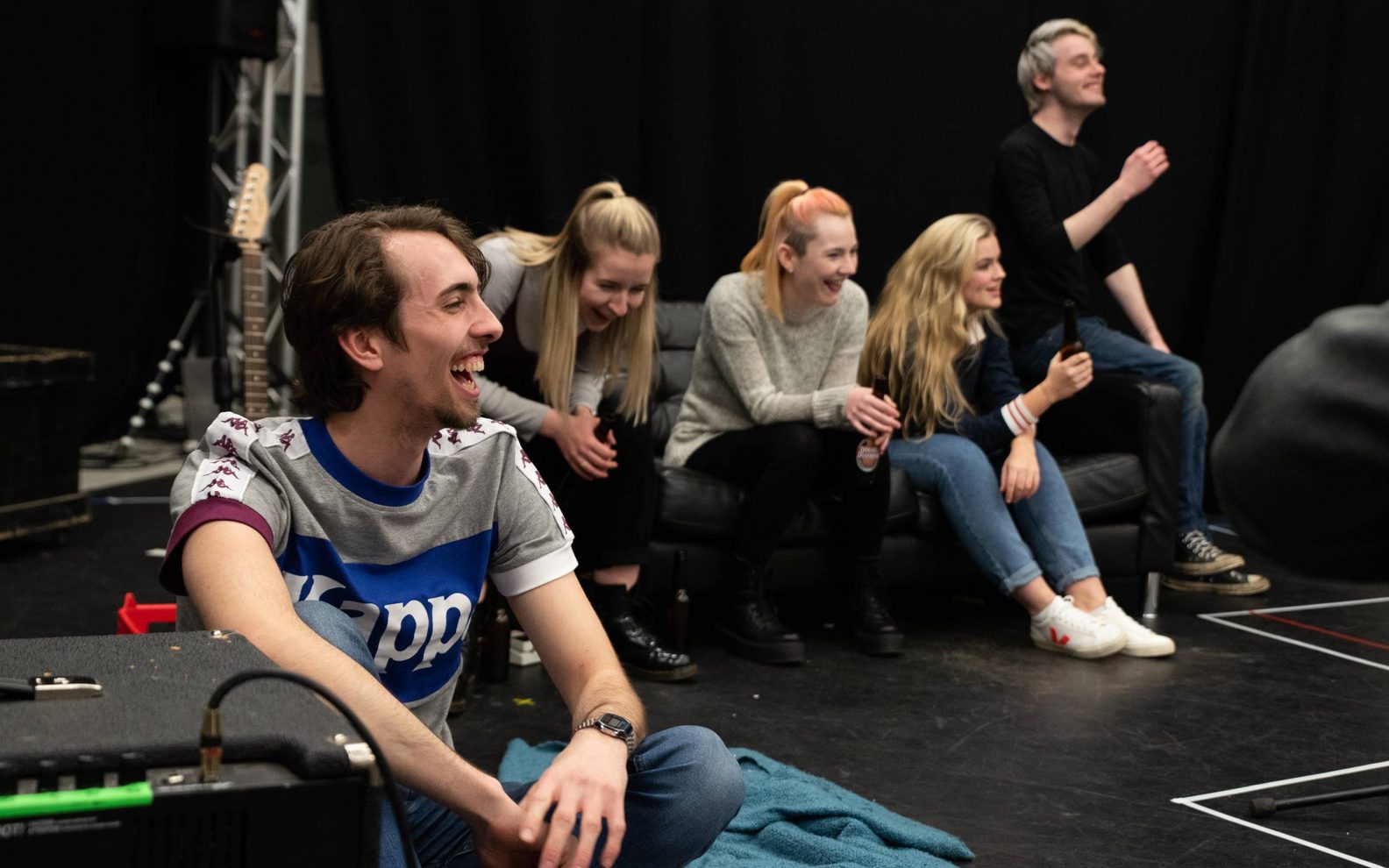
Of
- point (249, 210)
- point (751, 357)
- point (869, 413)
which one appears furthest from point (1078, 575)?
point (249, 210)

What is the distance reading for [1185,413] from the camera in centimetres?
446

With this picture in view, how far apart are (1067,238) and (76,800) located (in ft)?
12.4

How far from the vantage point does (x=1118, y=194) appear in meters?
4.36

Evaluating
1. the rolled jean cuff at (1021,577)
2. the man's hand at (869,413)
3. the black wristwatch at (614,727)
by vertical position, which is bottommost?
the rolled jean cuff at (1021,577)

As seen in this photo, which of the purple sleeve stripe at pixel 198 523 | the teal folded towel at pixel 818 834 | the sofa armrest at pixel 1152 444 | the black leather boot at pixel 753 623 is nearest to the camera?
the purple sleeve stripe at pixel 198 523

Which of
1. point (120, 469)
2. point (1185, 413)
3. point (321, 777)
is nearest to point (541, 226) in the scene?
point (120, 469)

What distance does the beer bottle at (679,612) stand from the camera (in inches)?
140

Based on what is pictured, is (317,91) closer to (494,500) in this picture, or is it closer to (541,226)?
(541,226)

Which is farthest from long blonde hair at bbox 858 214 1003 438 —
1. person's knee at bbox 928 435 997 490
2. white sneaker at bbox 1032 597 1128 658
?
white sneaker at bbox 1032 597 1128 658

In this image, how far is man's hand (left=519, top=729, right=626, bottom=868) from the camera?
60.4 inches

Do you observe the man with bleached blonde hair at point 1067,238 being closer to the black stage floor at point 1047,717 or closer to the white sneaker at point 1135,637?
the black stage floor at point 1047,717

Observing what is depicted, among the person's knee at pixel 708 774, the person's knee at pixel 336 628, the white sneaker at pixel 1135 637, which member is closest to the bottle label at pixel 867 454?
the white sneaker at pixel 1135 637

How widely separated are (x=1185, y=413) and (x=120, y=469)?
3772 mm

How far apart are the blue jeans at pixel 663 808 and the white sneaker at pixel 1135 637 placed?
7.45 feet
